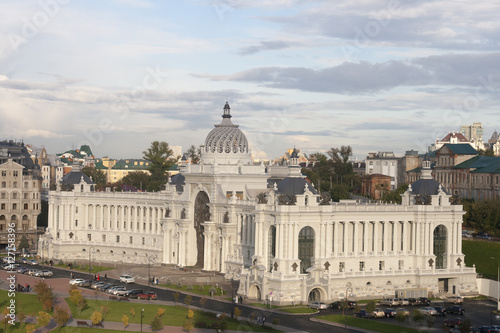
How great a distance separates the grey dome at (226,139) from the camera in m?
123

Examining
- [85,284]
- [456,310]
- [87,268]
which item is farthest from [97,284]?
[456,310]

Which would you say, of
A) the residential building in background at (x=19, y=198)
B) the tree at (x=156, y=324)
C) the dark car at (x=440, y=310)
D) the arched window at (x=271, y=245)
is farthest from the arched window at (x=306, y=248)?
the residential building in background at (x=19, y=198)

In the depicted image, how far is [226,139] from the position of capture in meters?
123

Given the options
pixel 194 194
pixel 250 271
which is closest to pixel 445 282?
pixel 250 271

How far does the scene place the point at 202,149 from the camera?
126 metres

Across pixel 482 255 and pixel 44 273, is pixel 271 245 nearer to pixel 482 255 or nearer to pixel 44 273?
pixel 482 255

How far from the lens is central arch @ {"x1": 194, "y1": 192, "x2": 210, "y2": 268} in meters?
122

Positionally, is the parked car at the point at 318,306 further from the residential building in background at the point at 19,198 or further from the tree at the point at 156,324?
the residential building in background at the point at 19,198

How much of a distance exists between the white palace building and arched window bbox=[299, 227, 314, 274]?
4.4 inches

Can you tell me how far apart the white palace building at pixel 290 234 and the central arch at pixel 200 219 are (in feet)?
0.48

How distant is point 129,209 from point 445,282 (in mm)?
53495

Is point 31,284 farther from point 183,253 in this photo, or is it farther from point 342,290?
point 342,290

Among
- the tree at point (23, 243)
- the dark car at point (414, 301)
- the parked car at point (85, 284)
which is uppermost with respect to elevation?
the tree at point (23, 243)

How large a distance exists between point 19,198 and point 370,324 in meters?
97.5
